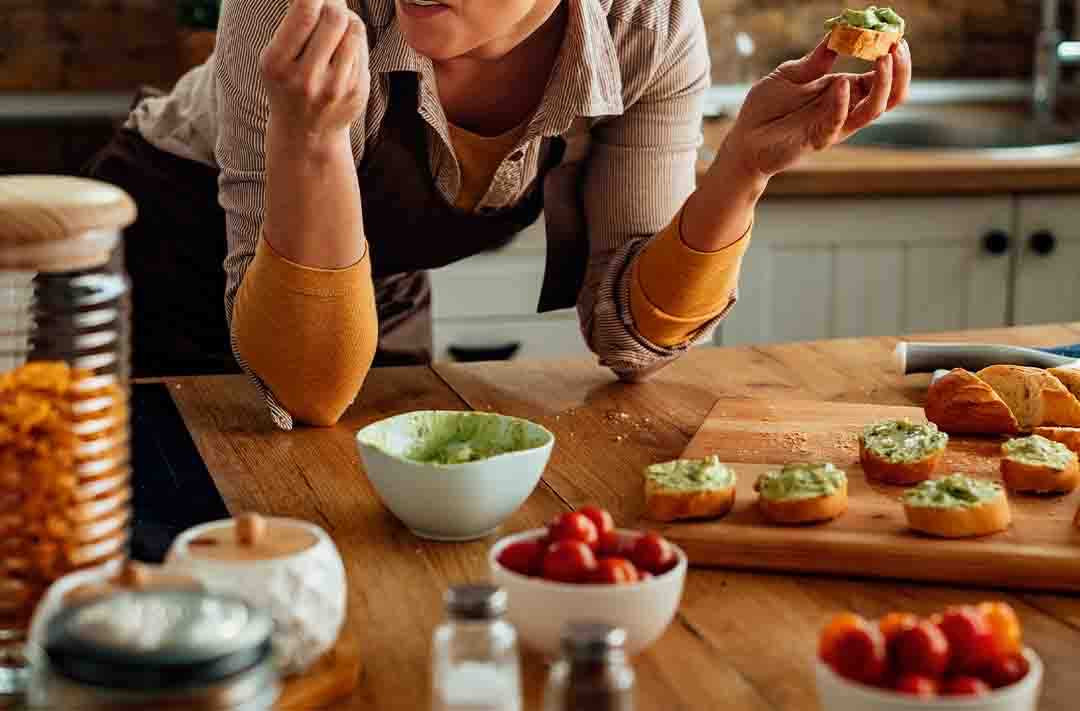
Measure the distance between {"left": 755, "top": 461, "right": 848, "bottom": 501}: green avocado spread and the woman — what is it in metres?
0.48

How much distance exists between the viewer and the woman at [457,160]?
151 centimetres

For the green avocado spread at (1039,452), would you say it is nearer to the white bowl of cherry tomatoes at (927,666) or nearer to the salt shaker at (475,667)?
the white bowl of cherry tomatoes at (927,666)

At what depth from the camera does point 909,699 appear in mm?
860

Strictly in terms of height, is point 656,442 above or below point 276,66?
below

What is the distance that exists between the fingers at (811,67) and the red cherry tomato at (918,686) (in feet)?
3.06

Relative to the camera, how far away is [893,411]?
5.32 feet

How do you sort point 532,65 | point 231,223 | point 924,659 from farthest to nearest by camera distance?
point 532,65, point 231,223, point 924,659

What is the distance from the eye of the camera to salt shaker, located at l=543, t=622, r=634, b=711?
818 mm

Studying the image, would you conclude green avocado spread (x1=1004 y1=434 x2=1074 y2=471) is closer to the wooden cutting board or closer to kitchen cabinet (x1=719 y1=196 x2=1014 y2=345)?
the wooden cutting board

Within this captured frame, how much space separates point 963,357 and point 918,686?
98cm

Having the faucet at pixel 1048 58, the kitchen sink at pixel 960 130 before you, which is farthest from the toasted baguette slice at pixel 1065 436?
the faucet at pixel 1048 58

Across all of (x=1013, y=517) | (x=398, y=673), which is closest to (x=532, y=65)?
(x=1013, y=517)

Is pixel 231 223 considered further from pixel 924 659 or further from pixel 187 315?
pixel 924 659

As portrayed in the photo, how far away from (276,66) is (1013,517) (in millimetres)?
768
